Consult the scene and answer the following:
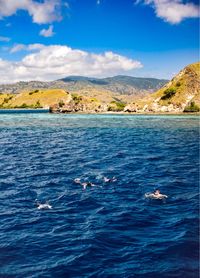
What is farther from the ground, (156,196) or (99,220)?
(156,196)

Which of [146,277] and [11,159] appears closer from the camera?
[146,277]

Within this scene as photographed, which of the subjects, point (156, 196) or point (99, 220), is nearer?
point (99, 220)

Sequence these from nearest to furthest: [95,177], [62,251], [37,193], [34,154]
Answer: [62,251]
[37,193]
[95,177]
[34,154]

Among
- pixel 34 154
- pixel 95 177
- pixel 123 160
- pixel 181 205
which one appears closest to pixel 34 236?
pixel 181 205

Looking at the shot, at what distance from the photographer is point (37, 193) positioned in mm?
40312

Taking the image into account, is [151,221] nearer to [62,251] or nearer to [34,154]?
[62,251]

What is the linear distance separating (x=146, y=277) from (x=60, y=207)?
15.2 metres

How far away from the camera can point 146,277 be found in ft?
71.7

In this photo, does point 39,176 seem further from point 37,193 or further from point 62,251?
point 62,251

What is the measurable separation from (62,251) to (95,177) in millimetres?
23712

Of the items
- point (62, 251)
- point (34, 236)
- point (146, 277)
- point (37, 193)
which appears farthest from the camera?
point (37, 193)

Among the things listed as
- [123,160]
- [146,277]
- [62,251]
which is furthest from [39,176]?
[146,277]

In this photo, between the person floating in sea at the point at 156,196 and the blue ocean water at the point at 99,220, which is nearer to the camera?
the blue ocean water at the point at 99,220

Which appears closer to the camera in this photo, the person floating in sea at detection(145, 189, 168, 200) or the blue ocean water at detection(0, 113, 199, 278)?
the blue ocean water at detection(0, 113, 199, 278)
